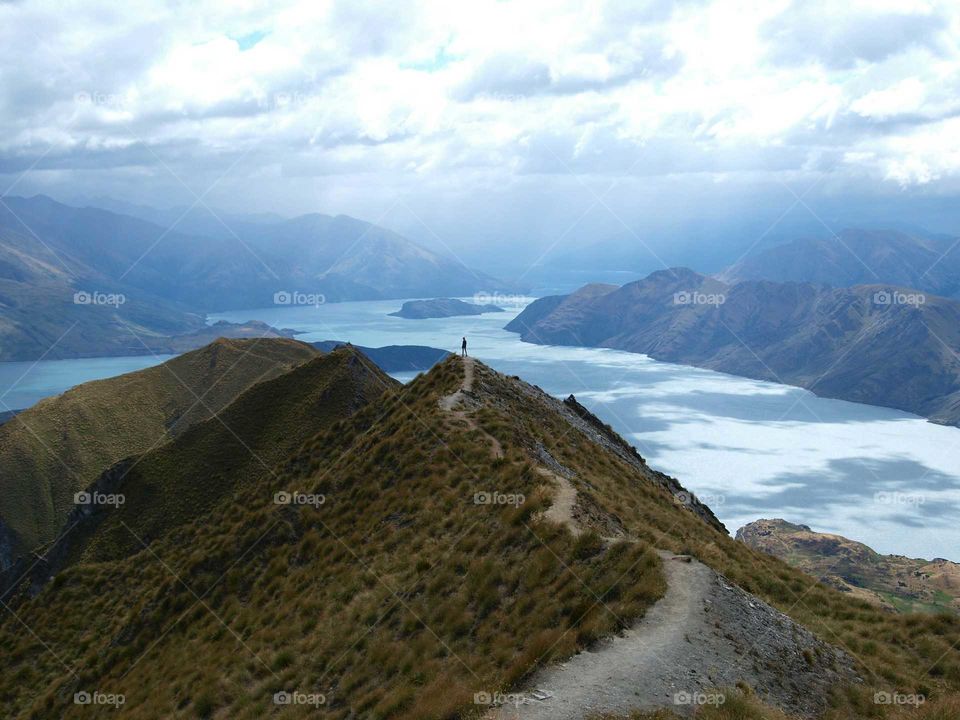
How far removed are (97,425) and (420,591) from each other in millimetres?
134000

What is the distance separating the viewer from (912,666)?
2216cm

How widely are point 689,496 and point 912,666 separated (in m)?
34.4

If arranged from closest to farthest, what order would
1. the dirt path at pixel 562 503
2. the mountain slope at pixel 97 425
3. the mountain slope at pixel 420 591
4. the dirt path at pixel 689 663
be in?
the dirt path at pixel 689 663, the mountain slope at pixel 420 591, the dirt path at pixel 562 503, the mountain slope at pixel 97 425

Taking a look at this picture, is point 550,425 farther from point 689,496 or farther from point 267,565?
point 267,565

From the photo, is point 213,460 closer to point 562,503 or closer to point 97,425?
point 562,503

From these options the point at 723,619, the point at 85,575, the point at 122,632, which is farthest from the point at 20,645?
the point at 723,619

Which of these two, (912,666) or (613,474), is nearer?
(912,666)

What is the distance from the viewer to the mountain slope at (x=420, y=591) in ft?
65.5

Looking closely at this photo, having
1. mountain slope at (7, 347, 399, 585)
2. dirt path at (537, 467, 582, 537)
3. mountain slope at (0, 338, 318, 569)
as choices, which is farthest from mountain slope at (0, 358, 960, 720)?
mountain slope at (0, 338, 318, 569)

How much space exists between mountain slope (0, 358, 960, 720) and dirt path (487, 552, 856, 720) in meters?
0.22

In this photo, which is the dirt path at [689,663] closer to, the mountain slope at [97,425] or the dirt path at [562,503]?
the dirt path at [562,503]

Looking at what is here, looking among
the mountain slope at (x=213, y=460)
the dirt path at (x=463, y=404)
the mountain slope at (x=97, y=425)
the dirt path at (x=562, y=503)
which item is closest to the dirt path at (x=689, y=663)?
the dirt path at (x=562, y=503)

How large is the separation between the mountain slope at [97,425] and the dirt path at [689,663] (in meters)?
118

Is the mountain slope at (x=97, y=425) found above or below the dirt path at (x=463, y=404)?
below
